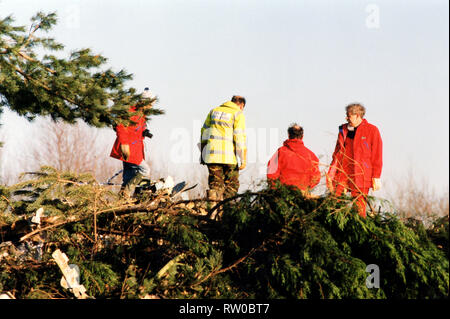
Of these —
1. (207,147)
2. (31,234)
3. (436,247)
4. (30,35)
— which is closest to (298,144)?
(207,147)

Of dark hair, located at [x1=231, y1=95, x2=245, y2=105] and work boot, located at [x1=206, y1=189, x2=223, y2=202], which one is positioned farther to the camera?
dark hair, located at [x1=231, y1=95, x2=245, y2=105]

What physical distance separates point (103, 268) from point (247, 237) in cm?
141

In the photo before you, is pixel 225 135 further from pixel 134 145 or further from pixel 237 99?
pixel 134 145

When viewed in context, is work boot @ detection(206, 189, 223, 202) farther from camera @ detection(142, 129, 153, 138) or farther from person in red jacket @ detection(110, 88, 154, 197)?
camera @ detection(142, 129, 153, 138)

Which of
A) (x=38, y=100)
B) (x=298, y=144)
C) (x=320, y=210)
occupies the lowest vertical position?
(x=320, y=210)

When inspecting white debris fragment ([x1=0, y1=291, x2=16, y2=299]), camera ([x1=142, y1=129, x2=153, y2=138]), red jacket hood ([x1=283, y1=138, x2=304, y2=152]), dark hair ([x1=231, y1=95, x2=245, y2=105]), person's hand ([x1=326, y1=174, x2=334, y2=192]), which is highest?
dark hair ([x1=231, y1=95, x2=245, y2=105])

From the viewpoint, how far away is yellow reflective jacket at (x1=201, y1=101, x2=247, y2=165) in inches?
310

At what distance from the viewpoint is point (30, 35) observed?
8250mm

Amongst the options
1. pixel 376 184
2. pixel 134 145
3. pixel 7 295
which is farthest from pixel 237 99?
pixel 7 295

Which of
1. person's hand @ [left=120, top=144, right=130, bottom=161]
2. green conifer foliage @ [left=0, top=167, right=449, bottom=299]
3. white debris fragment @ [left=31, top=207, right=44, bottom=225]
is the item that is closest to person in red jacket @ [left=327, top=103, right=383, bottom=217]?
green conifer foliage @ [left=0, top=167, right=449, bottom=299]

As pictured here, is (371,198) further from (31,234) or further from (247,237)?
(31,234)

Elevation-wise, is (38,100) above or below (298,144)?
above

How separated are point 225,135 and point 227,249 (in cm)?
227

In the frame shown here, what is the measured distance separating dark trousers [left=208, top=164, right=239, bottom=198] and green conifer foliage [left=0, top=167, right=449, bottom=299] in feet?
1.17
